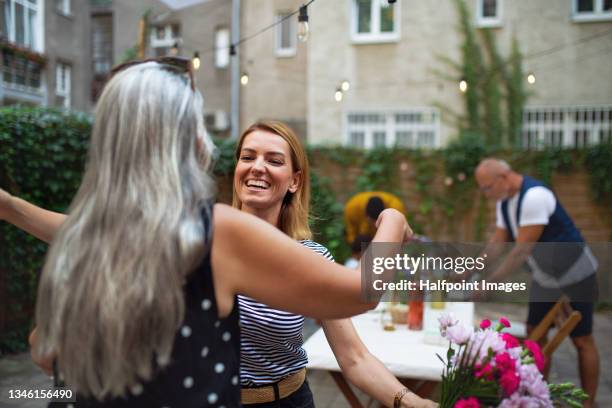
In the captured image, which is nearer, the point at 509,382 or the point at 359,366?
the point at 509,382

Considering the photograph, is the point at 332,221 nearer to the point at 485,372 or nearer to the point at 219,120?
the point at 485,372

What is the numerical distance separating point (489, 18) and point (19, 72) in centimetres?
900

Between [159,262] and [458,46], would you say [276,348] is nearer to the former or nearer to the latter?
[159,262]

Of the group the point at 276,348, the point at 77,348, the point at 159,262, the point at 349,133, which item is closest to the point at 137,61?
the point at 159,262

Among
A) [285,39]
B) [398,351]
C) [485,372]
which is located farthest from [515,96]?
[485,372]

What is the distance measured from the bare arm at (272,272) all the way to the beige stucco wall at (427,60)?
11.3 m

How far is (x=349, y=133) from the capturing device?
491 inches

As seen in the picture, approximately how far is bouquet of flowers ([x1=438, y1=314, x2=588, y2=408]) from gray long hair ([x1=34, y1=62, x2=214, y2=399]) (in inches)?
28.0

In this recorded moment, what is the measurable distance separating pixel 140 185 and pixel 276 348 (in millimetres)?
884

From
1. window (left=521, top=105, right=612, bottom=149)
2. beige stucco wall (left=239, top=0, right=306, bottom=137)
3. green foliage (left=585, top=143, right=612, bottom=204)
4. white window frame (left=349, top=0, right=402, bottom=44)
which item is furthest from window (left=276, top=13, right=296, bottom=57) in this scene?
green foliage (left=585, top=143, right=612, bottom=204)

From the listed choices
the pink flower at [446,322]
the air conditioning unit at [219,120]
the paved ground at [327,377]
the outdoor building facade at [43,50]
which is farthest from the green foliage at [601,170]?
the air conditioning unit at [219,120]

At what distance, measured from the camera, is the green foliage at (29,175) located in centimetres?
492

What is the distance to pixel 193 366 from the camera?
1062 mm

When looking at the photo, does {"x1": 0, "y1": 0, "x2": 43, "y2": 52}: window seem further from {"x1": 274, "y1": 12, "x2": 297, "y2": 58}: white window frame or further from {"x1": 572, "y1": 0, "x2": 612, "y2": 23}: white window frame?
{"x1": 572, "y1": 0, "x2": 612, "y2": 23}: white window frame
